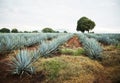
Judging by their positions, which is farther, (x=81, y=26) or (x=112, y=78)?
(x=81, y=26)

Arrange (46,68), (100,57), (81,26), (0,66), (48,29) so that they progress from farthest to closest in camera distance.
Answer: (48,29), (81,26), (100,57), (0,66), (46,68)

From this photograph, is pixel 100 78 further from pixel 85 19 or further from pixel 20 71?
pixel 85 19

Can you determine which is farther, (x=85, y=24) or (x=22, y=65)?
(x=85, y=24)

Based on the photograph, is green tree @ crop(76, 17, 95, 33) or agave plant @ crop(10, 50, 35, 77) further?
green tree @ crop(76, 17, 95, 33)

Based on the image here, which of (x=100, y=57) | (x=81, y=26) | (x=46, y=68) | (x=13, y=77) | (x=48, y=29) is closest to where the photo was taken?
(x=13, y=77)

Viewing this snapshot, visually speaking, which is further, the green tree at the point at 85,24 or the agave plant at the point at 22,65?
the green tree at the point at 85,24

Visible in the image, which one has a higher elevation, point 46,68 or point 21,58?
point 21,58

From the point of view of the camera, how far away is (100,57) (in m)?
6.36

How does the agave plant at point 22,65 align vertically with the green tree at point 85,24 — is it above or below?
below

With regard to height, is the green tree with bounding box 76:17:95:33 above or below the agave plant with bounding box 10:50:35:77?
above

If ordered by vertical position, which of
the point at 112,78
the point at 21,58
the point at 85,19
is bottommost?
the point at 112,78

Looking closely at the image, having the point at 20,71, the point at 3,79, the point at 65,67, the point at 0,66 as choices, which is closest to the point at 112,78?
the point at 65,67

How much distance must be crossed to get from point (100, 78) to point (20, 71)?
239 cm

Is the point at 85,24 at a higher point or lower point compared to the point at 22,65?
higher
